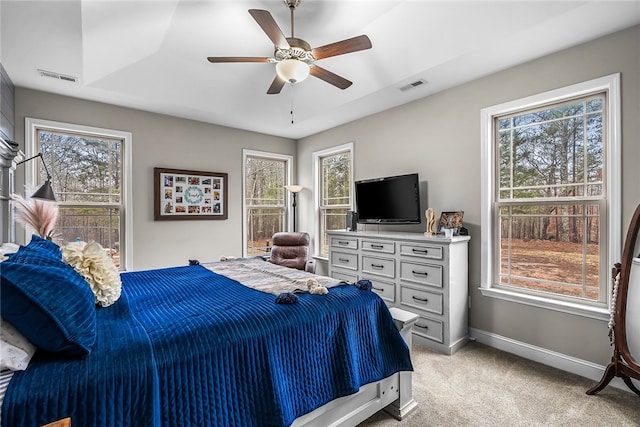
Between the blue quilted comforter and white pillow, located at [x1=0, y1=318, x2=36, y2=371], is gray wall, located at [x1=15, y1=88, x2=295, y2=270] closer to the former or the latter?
the blue quilted comforter

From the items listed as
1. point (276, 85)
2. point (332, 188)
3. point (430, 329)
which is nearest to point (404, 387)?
point (430, 329)

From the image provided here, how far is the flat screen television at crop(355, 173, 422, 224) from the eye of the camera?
3.47m

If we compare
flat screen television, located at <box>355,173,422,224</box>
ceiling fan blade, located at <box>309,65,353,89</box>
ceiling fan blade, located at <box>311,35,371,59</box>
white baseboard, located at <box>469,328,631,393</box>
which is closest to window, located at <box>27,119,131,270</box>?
ceiling fan blade, located at <box>309,65,353,89</box>

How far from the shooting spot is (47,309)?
986 millimetres

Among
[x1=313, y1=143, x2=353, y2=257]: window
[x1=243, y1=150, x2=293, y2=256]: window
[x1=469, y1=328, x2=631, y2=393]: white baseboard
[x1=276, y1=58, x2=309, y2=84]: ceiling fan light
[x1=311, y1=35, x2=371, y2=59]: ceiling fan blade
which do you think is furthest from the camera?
[x1=243, y1=150, x2=293, y2=256]: window

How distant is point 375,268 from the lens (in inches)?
137

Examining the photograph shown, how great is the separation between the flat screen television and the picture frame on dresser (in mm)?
2052

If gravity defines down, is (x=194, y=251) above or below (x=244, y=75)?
below

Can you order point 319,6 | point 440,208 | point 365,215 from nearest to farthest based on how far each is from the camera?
point 319,6 < point 440,208 < point 365,215

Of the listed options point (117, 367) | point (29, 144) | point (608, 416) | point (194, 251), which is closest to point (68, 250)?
point (117, 367)

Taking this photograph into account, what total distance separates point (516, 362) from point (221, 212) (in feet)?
13.0

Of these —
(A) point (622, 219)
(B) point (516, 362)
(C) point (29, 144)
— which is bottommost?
(B) point (516, 362)

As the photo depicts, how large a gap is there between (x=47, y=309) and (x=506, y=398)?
104 inches

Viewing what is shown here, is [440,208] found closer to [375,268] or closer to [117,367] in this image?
[375,268]
